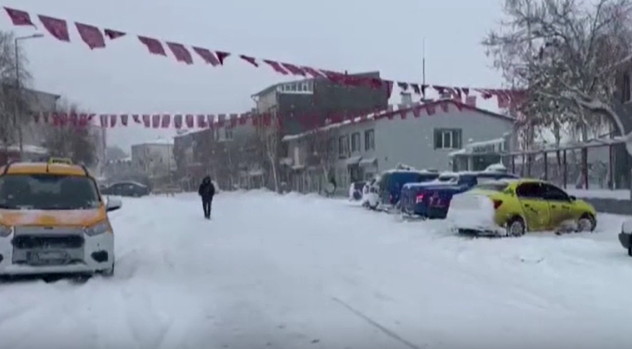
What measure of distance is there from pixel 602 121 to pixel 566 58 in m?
14.1

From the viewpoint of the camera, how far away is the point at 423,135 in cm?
6184

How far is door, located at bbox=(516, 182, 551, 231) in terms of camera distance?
21.3 meters

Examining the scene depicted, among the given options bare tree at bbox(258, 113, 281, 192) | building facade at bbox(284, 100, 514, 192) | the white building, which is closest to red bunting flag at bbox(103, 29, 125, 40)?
building facade at bbox(284, 100, 514, 192)

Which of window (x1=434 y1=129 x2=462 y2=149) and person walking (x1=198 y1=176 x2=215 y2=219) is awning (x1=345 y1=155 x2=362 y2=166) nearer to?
window (x1=434 y1=129 x2=462 y2=149)

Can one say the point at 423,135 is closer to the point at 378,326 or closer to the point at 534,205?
the point at 534,205

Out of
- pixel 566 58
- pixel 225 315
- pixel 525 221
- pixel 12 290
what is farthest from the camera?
pixel 566 58

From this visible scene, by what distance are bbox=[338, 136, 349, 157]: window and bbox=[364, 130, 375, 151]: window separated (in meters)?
4.29

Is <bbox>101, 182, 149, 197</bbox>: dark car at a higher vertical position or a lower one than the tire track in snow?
higher

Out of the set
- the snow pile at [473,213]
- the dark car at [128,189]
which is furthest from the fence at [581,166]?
the dark car at [128,189]

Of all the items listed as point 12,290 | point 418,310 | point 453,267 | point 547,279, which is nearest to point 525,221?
point 453,267

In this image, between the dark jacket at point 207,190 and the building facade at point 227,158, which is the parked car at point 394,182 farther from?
the building facade at point 227,158

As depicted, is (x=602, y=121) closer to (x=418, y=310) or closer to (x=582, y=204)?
(x=582, y=204)

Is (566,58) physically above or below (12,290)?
above

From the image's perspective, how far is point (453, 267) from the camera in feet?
51.3
